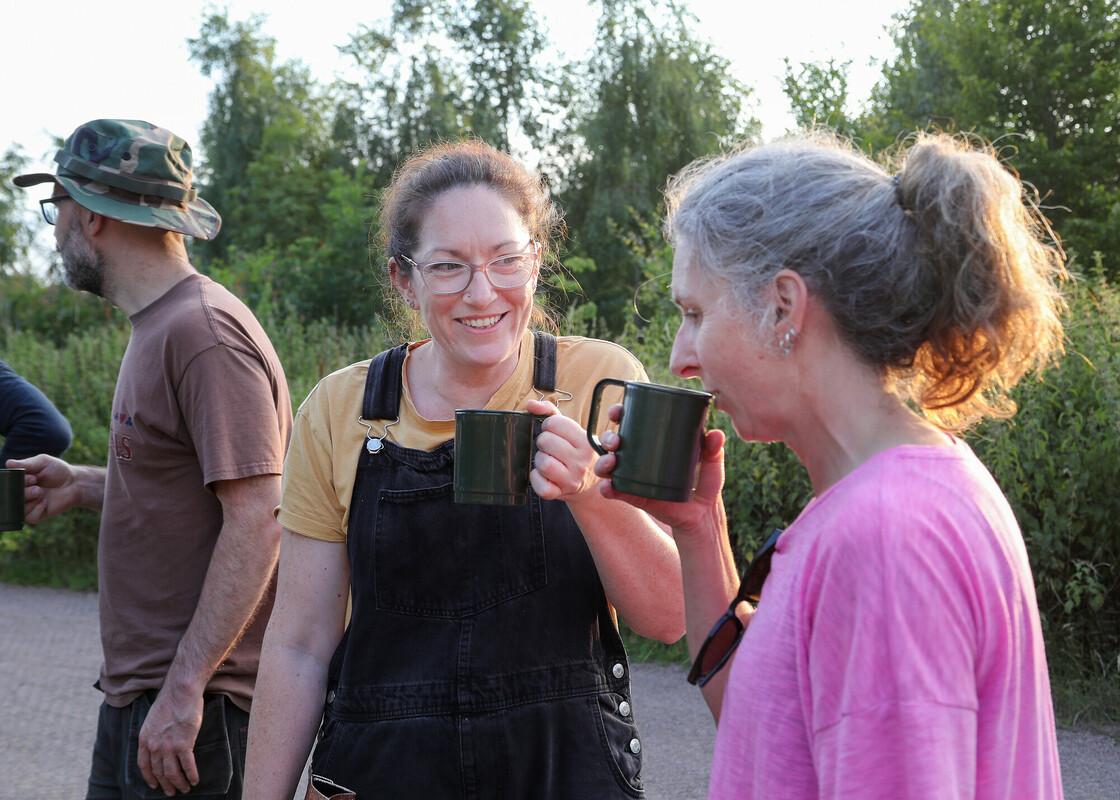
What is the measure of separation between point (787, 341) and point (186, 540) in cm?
201

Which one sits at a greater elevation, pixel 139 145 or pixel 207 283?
pixel 139 145

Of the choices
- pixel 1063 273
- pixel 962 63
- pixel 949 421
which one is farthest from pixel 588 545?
pixel 962 63

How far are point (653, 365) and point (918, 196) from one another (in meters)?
6.78

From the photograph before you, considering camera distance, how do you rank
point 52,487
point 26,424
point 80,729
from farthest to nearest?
point 80,729, point 26,424, point 52,487

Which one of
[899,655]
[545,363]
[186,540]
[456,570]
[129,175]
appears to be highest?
[129,175]

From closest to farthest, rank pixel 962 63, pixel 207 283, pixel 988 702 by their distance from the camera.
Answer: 1. pixel 988 702
2. pixel 207 283
3. pixel 962 63

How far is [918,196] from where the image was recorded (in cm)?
155

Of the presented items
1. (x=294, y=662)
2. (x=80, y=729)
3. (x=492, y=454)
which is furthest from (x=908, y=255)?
(x=80, y=729)

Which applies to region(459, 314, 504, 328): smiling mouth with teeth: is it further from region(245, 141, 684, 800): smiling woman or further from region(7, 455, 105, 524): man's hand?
region(7, 455, 105, 524): man's hand

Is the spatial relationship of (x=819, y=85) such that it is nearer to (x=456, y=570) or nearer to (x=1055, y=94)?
(x=1055, y=94)

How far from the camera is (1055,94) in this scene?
18.7 m

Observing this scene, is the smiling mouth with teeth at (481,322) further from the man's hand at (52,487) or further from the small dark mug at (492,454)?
the man's hand at (52,487)

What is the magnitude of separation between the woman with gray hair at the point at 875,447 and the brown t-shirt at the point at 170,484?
1.61m

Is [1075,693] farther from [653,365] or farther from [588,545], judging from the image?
[588,545]
